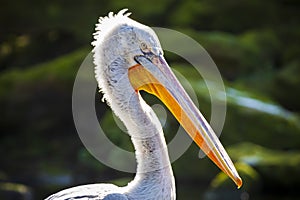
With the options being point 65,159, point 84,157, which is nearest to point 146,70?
point 84,157

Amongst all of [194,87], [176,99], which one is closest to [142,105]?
A: [176,99]

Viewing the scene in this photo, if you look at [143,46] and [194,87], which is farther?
[194,87]

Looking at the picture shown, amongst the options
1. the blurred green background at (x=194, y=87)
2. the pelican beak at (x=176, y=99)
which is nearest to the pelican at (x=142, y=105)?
the pelican beak at (x=176, y=99)

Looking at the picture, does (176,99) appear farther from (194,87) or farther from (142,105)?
(194,87)

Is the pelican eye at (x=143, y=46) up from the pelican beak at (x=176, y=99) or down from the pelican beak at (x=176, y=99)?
up

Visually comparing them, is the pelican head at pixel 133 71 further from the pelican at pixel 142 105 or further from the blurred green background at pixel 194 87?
the blurred green background at pixel 194 87

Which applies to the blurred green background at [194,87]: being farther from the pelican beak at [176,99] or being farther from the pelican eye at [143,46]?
the pelican eye at [143,46]

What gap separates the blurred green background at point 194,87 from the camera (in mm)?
12188

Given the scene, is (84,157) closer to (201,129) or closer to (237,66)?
(237,66)

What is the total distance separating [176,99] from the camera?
500cm

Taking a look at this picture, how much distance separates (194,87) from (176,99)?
8949mm

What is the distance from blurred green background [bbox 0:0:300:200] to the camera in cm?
1219

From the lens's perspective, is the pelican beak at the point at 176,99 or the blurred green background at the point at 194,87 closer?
the pelican beak at the point at 176,99

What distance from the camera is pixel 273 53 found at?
1772cm
